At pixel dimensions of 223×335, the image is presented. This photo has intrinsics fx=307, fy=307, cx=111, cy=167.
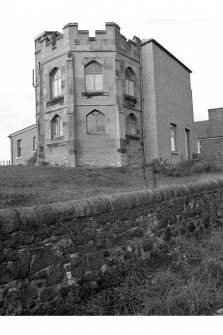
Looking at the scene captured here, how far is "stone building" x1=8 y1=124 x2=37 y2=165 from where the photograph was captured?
104 ft

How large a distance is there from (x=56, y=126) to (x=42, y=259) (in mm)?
17379

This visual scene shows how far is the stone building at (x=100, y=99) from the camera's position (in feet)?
62.7

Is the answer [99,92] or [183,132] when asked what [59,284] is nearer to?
[99,92]

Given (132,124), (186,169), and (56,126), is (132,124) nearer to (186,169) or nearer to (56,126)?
(56,126)

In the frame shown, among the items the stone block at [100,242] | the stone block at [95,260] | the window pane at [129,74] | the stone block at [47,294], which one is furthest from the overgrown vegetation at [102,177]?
the window pane at [129,74]

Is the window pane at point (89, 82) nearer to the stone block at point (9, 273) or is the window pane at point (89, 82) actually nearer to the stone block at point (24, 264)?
the stone block at point (24, 264)

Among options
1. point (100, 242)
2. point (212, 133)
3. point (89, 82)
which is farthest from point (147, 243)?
point (212, 133)

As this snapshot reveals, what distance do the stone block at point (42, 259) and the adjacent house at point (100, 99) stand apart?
49.0ft

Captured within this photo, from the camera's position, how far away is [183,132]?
2484 cm

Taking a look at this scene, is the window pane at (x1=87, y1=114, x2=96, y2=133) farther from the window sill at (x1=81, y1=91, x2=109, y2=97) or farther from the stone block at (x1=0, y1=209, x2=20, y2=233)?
the stone block at (x1=0, y1=209, x2=20, y2=233)

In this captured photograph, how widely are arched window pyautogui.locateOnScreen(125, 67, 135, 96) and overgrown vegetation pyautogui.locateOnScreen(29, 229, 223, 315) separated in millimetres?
16815

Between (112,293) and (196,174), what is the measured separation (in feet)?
40.8

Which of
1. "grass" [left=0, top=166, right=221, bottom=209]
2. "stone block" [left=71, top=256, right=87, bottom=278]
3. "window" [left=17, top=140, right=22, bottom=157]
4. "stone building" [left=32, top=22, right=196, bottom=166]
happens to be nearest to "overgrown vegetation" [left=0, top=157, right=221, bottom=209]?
"grass" [left=0, top=166, right=221, bottom=209]

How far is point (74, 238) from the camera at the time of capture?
411 cm
